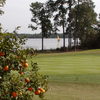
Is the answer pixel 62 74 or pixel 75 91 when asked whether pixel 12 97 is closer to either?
pixel 75 91

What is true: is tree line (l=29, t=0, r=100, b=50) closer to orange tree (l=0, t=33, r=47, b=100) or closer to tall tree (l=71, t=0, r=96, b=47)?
tall tree (l=71, t=0, r=96, b=47)

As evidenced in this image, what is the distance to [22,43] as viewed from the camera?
6008 mm

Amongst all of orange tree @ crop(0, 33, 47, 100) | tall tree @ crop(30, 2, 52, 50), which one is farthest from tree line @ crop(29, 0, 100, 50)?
orange tree @ crop(0, 33, 47, 100)

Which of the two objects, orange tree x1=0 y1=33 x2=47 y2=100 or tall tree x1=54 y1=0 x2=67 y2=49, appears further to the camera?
tall tree x1=54 y1=0 x2=67 y2=49

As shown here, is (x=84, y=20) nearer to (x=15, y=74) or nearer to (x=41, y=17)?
(x=41, y=17)

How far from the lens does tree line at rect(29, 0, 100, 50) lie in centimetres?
5694

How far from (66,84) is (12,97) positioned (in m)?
6.31

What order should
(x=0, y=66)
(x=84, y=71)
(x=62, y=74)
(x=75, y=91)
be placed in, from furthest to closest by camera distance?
(x=84, y=71) → (x=62, y=74) → (x=75, y=91) → (x=0, y=66)

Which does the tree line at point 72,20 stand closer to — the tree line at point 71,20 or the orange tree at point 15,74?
the tree line at point 71,20

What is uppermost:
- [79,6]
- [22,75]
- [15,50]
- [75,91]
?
[79,6]

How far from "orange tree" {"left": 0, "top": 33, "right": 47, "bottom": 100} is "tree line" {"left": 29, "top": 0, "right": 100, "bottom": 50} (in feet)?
165

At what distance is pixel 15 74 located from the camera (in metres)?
5.89

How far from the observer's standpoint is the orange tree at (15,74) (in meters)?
5.58

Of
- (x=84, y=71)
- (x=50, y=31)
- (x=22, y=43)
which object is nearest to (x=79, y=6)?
(x=50, y=31)
